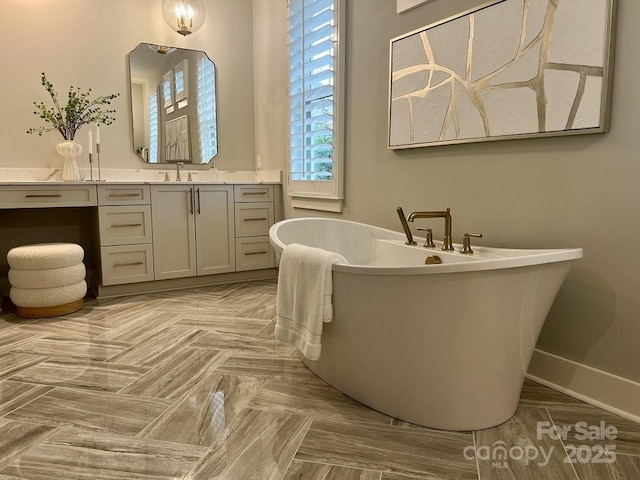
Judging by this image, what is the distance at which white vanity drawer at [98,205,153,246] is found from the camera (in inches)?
130

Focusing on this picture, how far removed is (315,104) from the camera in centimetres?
342

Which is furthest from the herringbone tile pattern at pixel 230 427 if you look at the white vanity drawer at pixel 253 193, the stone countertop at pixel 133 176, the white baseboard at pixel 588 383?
the white vanity drawer at pixel 253 193

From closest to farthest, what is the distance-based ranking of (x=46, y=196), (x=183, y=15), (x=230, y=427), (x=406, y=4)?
(x=230, y=427) < (x=406, y=4) < (x=46, y=196) < (x=183, y=15)

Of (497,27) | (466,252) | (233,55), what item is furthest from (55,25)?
(466,252)

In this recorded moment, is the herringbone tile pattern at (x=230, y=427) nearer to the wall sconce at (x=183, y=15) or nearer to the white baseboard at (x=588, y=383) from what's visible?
the white baseboard at (x=588, y=383)

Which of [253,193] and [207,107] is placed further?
[207,107]

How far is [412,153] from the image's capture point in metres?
2.64

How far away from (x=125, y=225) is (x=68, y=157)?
725mm

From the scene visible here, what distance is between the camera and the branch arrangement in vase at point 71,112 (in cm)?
348

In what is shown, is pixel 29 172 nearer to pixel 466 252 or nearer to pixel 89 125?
pixel 89 125

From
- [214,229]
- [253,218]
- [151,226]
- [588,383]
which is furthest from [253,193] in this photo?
[588,383]

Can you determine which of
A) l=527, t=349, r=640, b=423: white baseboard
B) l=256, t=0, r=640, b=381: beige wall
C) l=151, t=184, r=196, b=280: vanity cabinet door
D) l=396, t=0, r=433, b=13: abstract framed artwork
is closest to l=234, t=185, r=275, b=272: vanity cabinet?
l=151, t=184, r=196, b=280: vanity cabinet door

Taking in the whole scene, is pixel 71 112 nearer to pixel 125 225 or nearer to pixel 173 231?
pixel 125 225

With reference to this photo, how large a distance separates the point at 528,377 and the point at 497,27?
5.28 ft
